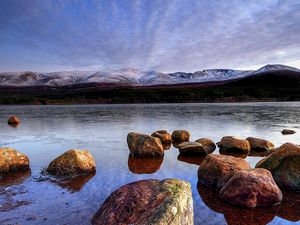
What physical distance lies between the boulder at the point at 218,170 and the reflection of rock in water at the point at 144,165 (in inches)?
88.8

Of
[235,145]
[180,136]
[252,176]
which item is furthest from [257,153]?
[252,176]

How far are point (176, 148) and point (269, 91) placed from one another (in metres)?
A: 95.2

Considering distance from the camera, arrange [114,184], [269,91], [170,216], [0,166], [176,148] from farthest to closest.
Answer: [269,91], [176,148], [0,166], [114,184], [170,216]

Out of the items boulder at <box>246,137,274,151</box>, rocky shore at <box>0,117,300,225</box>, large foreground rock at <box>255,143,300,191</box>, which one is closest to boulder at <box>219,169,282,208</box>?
rocky shore at <box>0,117,300,225</box>

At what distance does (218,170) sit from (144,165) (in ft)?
12.4

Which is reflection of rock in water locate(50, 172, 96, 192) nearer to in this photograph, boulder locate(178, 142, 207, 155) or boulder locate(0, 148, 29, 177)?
boulder locate(0, 148, 29, 177)

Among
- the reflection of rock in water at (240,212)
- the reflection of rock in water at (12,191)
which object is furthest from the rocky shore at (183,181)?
the reflection of rock in water at (12,191)

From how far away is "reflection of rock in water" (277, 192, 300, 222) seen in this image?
25.7ft

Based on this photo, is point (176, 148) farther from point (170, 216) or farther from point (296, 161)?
point (170, 216)

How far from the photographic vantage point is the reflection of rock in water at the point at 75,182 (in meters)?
9.67

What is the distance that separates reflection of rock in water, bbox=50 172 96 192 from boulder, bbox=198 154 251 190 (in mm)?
3854

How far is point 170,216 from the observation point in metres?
5.63

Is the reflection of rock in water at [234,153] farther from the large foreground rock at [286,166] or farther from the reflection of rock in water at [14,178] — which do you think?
the reflection of rock in water at [14,178]

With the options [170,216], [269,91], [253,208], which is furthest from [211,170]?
[269,91]
